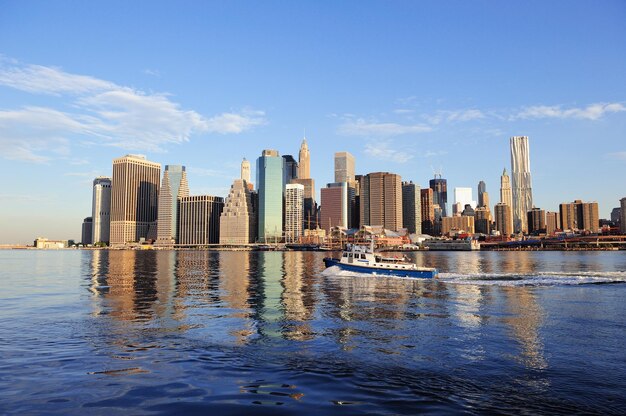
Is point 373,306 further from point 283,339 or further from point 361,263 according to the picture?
point 361,263

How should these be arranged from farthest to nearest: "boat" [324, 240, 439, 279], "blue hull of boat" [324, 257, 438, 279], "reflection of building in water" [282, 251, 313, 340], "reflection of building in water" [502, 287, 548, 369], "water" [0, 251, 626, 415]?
1. "boat" [324, 240, 439, 279]
2. "blue hull of boat" [324, 257, 438, 279]
3. "reflection of building in water" [282, 251, 313, 340]
4. "reflection of building in water" [502, 287, 548, 369]
5. "water" [0, 251, 626, 415]

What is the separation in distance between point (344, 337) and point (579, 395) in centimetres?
1649

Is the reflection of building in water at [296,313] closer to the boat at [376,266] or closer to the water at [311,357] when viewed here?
the water at [311,357]

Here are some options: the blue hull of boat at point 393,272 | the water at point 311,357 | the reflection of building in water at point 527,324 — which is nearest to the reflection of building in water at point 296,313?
the water at point 311,357

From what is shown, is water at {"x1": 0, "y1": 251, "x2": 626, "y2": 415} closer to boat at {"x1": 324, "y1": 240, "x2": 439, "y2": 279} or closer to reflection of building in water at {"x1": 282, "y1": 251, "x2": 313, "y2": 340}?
reflection of building in water at {"x1": 282, "y1": 251, "x2": 313, "y2": 340}

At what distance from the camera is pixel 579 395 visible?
74.1 ft

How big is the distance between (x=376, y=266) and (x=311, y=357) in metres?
68.4

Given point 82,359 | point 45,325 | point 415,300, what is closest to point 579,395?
point 82,359

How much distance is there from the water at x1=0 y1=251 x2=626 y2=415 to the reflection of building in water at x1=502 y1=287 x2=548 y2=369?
0.20m

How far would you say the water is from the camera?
21.6 m

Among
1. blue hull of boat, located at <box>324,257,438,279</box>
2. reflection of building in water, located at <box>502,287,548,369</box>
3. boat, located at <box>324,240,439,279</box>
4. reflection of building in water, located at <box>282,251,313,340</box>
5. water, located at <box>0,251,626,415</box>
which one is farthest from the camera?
boat, located at <box>324,240,439,279</box>

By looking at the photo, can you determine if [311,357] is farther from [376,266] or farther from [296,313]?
[376,266]

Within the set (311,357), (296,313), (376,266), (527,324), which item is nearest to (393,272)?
(376,266)

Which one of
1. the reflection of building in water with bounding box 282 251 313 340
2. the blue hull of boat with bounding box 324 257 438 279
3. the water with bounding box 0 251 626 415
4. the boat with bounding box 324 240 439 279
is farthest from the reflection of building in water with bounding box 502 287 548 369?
the boat with bounding box 324 240 439 279
